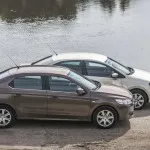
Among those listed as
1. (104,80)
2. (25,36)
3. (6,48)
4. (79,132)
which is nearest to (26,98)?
(79,132)

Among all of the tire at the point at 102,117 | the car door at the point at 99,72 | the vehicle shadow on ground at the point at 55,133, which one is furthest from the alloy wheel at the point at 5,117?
the car door at the point at 99,72

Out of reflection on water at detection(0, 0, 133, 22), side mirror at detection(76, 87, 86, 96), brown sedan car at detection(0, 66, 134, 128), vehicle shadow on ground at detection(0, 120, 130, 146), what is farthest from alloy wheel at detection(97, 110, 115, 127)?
reflection on water at detection(0, 0, 133, 22)

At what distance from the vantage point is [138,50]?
2784 cm

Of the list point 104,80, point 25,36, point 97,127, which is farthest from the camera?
point 25,36

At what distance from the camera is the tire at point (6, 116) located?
37.8 feet

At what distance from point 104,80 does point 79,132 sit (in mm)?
2822

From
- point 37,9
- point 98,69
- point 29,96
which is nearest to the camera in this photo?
point 29,96

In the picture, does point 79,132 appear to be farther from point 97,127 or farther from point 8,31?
point 8,31

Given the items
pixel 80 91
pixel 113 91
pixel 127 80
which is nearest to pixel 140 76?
pixel 127 80

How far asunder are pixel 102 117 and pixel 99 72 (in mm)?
2624

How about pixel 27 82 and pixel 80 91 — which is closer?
pixel 80 91

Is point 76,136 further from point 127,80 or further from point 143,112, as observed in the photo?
point 127,80

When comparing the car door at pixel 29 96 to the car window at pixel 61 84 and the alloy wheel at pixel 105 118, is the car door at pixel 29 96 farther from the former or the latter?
the alloy wheel at pixel 105 118

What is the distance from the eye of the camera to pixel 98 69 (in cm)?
1403
